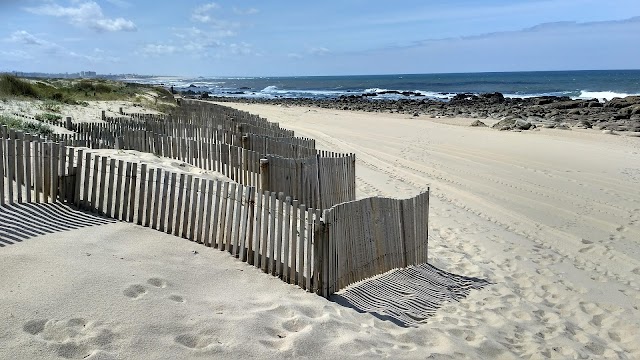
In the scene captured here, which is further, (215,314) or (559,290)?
(559,290)

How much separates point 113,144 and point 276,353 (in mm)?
9683

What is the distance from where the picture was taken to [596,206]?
1269cm

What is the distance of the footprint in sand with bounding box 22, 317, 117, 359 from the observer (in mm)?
4078

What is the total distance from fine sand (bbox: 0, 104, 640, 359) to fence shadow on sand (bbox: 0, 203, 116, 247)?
26mm

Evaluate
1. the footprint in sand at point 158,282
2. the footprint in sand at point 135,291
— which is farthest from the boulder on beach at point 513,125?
the footprint in sand at point 135,291

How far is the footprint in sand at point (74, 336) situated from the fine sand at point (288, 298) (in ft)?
0.04

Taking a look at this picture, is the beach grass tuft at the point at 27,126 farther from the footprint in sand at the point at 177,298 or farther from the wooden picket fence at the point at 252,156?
the footprint in sand at the point at 177,298

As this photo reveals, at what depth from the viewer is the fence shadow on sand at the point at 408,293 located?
19.3 ft

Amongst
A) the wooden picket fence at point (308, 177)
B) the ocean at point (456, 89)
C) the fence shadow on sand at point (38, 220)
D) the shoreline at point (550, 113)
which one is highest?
the ocean at point (456, 89)

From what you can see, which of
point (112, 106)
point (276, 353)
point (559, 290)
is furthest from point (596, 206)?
point (112, 106)

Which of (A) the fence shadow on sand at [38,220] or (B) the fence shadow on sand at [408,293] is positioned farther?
(A) the fence shadow on sand at [38,220]

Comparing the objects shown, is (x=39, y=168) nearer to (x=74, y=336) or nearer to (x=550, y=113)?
(x=74, y=336)

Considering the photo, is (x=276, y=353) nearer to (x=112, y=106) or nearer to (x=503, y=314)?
(x=503, y=314)

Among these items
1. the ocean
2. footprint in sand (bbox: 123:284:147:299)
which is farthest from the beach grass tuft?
the ocean
